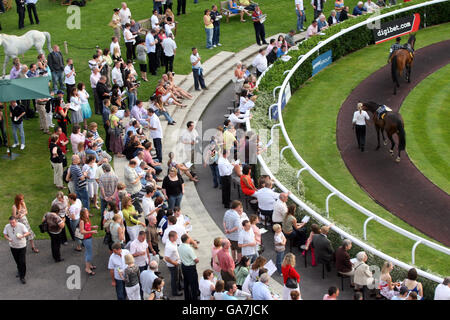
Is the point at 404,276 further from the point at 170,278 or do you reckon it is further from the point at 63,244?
the point at 63,244

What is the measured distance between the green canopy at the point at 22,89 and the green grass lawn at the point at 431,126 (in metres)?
11.3

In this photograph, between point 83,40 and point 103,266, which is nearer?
point 103,266

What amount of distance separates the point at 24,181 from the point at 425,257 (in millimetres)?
11060

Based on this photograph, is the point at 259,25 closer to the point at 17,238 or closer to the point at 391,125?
the point at 391,125

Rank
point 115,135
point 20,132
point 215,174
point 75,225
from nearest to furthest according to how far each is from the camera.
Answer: point 75,225 < point 215,174 < point 115,135 < point 20,132

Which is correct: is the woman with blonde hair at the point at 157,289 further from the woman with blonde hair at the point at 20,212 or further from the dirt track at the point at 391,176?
the dirt track at the point at 391,176

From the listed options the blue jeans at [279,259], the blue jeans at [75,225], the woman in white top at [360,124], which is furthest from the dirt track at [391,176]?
the blue jeans at [75,225]

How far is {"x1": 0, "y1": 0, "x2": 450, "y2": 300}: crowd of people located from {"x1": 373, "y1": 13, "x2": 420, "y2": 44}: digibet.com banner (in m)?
9.72

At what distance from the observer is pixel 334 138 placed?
2300 cm

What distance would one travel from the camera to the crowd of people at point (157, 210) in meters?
13.6

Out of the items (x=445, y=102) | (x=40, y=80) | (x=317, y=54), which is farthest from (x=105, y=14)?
(x=445, y=102)

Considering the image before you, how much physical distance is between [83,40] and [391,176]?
15.2m

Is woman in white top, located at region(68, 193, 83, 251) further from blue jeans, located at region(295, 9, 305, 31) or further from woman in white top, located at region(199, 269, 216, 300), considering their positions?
blue jeans, located at region(295, 9, 305, 31)

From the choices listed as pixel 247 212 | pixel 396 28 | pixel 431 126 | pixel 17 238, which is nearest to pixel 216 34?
pixel 396 28
